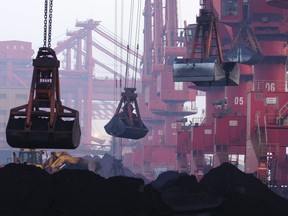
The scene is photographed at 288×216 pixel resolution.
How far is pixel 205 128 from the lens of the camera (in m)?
88.2

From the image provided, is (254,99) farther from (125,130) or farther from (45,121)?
(45,121)

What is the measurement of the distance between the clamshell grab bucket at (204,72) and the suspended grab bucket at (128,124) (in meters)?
10.1

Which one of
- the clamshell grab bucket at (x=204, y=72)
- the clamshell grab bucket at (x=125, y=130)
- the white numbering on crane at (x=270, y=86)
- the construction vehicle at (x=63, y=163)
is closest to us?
the clamshell grab bucket at (x=204, y=72)

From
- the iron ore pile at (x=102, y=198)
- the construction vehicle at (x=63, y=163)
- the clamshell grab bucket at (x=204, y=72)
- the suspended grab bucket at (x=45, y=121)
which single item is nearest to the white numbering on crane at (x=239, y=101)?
the construction vehicle at (x=63, y=163)

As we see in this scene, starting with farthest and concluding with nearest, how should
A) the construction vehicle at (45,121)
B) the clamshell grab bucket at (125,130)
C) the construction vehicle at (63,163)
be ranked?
the construction vehicle at (63,163) → the clamshell grab bucket at (125,130) → the construction vehicle at (45,121)

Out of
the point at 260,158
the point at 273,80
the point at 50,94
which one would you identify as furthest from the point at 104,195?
the point at 273,80

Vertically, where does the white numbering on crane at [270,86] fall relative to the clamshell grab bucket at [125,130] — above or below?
above

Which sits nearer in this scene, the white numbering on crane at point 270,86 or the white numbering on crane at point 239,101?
the white numbering on crane at point 270,86

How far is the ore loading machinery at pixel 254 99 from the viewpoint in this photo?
61125 mm

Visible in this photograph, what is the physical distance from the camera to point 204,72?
126ft

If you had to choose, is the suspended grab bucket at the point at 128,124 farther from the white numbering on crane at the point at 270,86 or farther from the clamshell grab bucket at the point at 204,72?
the white numbering on crane at the point at 270,86

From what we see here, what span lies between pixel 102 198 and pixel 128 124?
70.0 feet

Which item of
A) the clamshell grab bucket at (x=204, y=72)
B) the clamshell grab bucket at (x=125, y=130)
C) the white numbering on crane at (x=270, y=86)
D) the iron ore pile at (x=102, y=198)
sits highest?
the white numbering on crane at (x=270, y=86)

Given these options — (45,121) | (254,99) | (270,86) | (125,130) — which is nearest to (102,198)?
(45,121)
